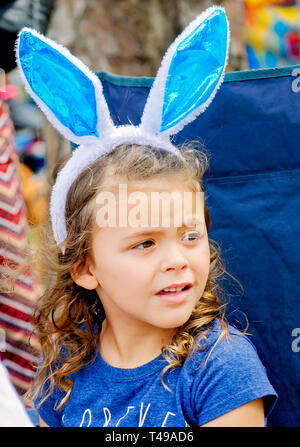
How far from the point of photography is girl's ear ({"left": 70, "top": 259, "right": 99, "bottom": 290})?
1.18m

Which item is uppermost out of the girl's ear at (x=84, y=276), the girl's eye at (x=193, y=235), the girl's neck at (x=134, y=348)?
the girl's eye at (x=193, y=235)

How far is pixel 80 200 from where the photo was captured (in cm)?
114

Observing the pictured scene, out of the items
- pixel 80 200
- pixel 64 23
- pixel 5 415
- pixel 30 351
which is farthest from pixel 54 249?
pixel 64 23

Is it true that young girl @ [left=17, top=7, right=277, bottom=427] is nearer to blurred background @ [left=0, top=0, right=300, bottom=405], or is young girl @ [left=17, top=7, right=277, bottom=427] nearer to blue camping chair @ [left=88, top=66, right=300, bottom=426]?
blue camping chair @ [left=88, top=66, right=300, bottom=426]

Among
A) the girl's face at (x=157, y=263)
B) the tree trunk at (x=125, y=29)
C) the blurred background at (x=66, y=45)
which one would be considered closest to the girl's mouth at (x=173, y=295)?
the girl's face at (x=157, y=263)

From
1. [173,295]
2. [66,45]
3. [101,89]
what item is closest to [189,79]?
[101,89]

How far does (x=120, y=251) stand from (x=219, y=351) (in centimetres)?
26

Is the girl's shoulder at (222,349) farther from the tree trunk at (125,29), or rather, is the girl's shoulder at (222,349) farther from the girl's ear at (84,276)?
the tree trunk at (125,29)

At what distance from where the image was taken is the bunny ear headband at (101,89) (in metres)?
1.09

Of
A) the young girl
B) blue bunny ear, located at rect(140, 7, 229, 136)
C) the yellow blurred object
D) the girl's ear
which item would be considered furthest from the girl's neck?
the yellow blurred object

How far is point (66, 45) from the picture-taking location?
2.28 meters

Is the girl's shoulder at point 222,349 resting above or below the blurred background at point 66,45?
below

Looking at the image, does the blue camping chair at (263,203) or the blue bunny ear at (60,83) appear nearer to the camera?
the blue bunny ear at (60,83)

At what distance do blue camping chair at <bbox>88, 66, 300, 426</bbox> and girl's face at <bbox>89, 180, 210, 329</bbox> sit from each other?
20cm
